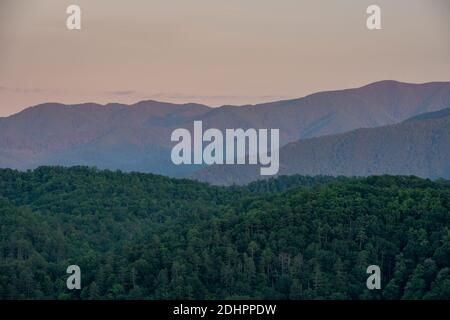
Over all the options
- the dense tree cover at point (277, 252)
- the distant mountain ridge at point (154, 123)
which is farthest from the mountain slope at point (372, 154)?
the dense tree cover at point (277, 252)

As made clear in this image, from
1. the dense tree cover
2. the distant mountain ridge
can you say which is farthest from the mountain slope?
the dense tree cover

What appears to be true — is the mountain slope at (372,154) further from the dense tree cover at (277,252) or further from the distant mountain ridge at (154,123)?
the dense tree cover at (277,252)

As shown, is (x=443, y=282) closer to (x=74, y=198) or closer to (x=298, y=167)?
(x=74, y=198)

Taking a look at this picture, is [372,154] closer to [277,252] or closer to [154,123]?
[154,123]

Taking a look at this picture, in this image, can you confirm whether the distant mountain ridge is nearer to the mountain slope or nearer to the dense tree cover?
the mountain slope
